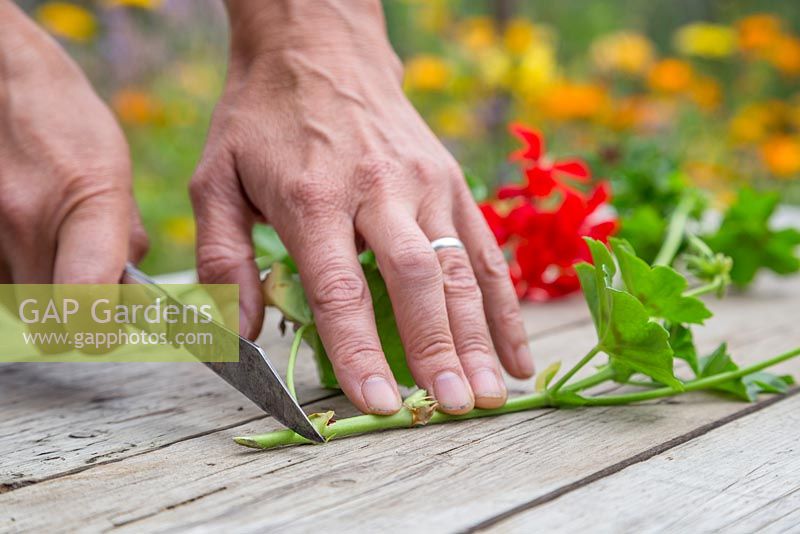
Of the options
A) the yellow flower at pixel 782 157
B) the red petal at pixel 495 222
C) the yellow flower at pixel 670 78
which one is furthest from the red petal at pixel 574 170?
the yellow flower at pixel 670 78

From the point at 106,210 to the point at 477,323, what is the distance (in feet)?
1.64

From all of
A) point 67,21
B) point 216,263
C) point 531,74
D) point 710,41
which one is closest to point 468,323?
point 216,263

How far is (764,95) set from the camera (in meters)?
4.25

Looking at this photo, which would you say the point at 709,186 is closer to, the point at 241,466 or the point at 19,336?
the point at 19,336

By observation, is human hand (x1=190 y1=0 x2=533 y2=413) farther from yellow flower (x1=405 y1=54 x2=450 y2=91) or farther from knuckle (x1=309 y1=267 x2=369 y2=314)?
yellow flower (x1=405 y1=54 x2=450 y2=91)

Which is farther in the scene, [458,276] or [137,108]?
[137,108]

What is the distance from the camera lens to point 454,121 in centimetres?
346

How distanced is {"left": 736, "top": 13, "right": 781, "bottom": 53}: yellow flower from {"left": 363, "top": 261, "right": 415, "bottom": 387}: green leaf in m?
3.17

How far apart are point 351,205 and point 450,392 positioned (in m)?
0.26

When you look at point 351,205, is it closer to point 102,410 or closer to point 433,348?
point 433,348

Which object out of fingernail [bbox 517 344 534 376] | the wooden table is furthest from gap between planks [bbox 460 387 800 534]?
fingernail [bbox 517 344 534 376]

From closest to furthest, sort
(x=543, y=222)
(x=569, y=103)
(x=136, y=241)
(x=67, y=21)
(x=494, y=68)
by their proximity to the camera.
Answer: (x=136, y=241), (x=543, y=222), (x=67, y=21), (x=494, y=68), (x=569, y=103)

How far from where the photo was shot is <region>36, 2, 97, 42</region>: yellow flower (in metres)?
3.01

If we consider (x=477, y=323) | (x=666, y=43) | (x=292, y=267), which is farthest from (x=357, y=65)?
(x=666, y=43)
